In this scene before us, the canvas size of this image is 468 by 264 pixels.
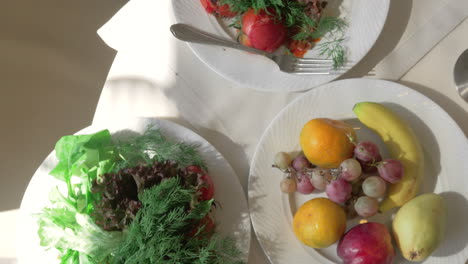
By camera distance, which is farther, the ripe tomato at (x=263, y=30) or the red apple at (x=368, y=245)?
the ripe tomato at (x=263, y=30)

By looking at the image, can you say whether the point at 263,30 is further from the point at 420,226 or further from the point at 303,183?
the point at 420,226

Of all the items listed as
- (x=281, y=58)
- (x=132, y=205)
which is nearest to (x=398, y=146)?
(x=281, y=58)

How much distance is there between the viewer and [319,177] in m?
0.81

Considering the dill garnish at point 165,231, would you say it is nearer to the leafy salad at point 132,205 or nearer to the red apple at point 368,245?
the leafy salad at point 132,205

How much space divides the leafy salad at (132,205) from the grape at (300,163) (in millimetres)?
173

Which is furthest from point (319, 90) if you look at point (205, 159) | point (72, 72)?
point (72, 72)

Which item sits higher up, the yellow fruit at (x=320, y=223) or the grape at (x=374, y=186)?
the grape at (x=374, y=186)

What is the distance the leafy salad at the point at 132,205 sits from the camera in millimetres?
757

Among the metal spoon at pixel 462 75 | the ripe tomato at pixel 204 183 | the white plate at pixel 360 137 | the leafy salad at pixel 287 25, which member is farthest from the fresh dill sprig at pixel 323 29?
the ripe tomato at pixel 204 183

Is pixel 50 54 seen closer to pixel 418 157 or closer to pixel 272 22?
pixel 272 22

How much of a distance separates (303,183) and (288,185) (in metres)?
0.03

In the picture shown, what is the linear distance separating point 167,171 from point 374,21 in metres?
0.52

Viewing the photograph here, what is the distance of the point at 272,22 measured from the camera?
861mm

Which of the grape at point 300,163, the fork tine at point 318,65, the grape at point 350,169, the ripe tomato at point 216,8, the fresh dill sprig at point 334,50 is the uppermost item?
the ripe tomato at point 216,8
